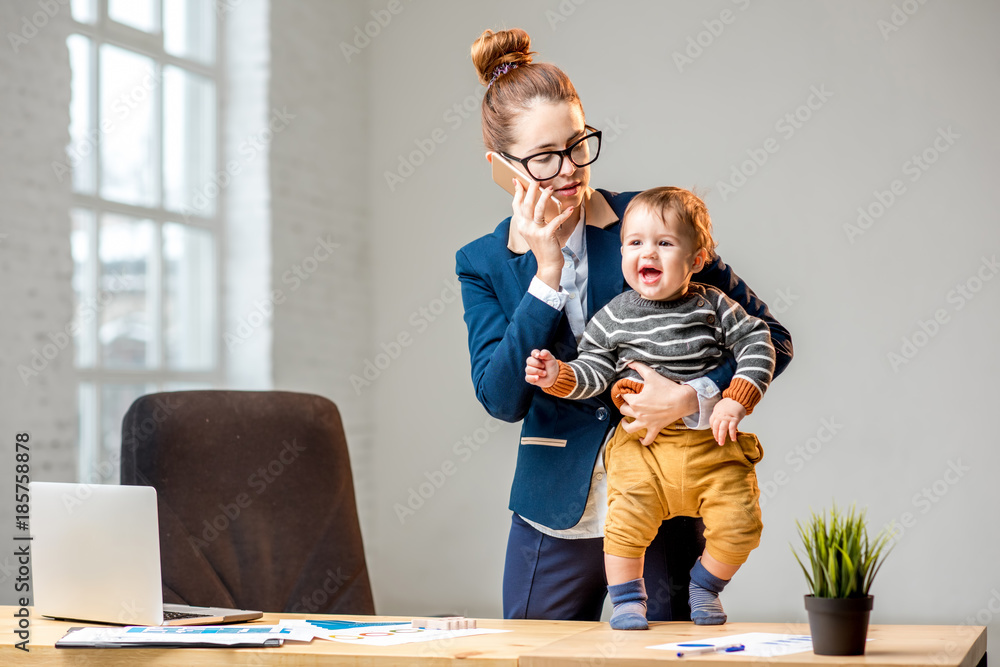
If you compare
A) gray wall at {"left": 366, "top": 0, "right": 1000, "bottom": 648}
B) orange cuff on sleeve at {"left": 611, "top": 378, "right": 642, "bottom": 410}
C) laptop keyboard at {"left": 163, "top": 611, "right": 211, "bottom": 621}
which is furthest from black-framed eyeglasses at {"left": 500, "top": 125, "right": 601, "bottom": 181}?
gray wall at {"left": 366, "top": 0, "right": 1000, "bottom": 648}

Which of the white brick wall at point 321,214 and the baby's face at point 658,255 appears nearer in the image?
the baby's face at point 658,255

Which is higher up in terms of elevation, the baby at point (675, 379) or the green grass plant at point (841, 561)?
the baby at point (675, 379)

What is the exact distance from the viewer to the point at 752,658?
44.4 inches

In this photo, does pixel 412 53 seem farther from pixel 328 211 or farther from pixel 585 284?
pixel 585 284

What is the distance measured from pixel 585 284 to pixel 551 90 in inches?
13.9

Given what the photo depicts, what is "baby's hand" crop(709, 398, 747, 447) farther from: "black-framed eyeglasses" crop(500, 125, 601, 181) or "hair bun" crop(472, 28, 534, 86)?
"hair bun" crop(472, 28, 534, 86)

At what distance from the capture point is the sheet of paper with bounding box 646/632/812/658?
1175 millimetres

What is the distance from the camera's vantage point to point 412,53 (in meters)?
5.47

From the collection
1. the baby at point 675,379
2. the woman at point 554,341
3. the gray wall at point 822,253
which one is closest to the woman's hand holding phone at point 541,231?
the woman at point 554,341

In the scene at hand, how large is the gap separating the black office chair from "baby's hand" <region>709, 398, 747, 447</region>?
1.13 m

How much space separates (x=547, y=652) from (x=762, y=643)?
0.29 meters

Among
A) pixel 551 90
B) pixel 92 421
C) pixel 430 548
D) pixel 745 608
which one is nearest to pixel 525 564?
pixel 551 90

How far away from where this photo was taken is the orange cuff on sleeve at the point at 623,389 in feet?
4.98

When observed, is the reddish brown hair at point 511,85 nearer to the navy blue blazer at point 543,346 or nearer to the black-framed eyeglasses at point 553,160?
the black-framed eyeglasses at point 553,160
